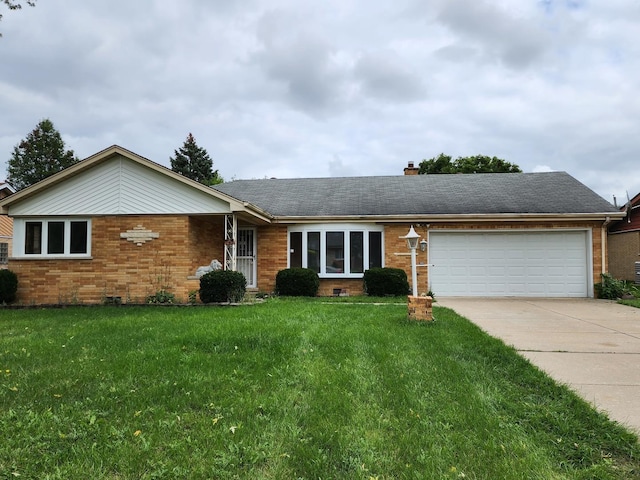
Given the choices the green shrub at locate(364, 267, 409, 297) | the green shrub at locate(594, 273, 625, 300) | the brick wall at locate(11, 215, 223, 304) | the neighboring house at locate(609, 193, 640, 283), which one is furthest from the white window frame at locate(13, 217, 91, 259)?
the neighboring house at locate(609, 193, 640, 283)

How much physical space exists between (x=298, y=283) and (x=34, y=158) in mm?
38909

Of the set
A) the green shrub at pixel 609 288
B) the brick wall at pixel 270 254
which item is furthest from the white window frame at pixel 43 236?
the green shrub at pixel 609 288

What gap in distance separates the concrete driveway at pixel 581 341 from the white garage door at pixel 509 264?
5.51ft

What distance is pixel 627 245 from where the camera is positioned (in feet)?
59.3

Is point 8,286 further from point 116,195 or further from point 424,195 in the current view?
point 424,195

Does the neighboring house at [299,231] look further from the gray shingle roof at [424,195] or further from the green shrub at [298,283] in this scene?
the green shrub at [298,283]

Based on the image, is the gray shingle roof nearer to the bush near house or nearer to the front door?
the front door

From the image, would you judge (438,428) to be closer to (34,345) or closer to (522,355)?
(522,355)

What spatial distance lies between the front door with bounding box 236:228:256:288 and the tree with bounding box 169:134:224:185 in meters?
36.7

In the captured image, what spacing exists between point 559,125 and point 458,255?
12671mm

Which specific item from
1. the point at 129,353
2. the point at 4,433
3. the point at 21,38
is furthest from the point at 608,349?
the point at 21,38

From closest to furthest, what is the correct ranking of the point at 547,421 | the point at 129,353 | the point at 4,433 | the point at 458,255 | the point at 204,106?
the point at 4,433
the point at 547,421
the point at 129,353
the point at 458,255
the point at 204,106

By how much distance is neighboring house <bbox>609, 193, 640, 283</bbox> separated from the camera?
17.4 meters

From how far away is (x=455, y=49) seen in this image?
41.3 ft
